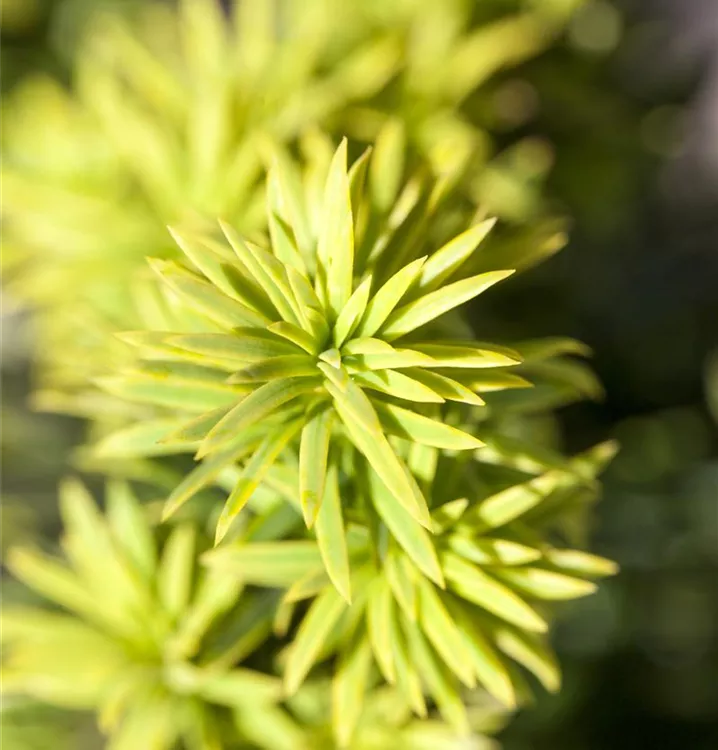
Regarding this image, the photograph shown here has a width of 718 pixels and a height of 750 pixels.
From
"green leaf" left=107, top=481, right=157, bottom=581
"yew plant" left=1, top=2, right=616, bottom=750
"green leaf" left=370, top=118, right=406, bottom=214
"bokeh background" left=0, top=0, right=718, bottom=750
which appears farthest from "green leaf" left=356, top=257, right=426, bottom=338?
"bokeh background" left=0, top=0, right=718, bottom=750

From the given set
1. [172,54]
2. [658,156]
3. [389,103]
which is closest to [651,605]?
[658,156]

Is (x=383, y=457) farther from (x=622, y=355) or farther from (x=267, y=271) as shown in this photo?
(x=622, y=355)

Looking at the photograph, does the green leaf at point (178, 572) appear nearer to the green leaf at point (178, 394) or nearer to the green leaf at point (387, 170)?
the green leaf at point (178, 394)

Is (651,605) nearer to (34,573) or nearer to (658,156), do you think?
(658,156)

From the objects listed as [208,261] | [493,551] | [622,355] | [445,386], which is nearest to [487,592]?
[493,551]

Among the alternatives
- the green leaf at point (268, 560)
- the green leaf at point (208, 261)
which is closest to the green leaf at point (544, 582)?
the green leaf at point (268, 560)

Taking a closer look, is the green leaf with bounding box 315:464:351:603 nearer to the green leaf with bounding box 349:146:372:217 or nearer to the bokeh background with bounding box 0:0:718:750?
the green leaf with bounding box 349:146:372:217
